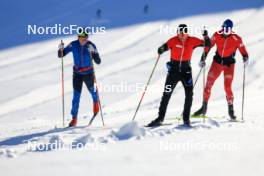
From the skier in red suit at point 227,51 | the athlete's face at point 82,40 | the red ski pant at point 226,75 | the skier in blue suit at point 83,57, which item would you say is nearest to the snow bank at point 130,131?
the skier in red suit at point 227,51

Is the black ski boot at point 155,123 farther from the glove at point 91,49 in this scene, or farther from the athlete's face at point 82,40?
the athlete's face at point 82,40

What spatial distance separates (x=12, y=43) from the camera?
29516 mm

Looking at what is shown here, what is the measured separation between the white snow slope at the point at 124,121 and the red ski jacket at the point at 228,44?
1.36 metres

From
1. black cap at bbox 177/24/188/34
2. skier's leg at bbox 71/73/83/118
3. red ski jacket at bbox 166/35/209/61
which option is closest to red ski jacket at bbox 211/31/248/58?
red ski jacket at bbox 166/35/209/61

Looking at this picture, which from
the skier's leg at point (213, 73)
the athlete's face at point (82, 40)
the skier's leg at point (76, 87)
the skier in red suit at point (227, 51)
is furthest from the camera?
the skier's leg at point (76, 87)

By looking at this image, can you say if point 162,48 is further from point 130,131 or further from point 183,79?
point 130,131

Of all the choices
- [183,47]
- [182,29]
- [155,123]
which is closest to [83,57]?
[155,123]

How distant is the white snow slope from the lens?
7.17m

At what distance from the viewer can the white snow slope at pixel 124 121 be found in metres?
7.17

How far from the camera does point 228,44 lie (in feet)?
35.8

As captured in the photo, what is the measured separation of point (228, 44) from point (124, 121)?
2845mm

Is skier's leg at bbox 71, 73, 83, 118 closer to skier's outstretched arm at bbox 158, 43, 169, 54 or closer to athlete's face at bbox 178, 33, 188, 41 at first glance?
skier's outstretched arm at bbox 158, 43, 169, 54

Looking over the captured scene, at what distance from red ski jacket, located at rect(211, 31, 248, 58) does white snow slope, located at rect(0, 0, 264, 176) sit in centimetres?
136

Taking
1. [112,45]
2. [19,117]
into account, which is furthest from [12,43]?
[19,117]
